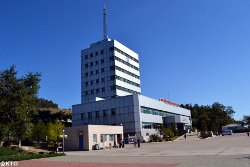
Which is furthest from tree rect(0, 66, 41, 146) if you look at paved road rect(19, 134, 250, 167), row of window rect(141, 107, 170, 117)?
row of window rect(141, 107, 170, 117)

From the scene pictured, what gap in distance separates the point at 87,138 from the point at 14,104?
43.1 ft

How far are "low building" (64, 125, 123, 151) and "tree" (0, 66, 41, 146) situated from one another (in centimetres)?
821

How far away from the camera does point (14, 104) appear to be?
151ft

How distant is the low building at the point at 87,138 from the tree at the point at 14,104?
8208 millimetres

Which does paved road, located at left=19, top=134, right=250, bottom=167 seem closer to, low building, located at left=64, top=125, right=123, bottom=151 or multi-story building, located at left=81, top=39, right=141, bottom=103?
low building, located at left=64, top=125, right=123, bottom=151

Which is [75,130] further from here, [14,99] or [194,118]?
[194,118]

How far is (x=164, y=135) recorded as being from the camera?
7019 cm

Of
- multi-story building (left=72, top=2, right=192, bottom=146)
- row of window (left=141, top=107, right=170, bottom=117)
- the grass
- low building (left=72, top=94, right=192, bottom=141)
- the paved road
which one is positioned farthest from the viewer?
row of window (left=141, top=107, right=170, bottom=117)

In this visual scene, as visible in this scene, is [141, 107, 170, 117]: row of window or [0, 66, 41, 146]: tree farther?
[141, 107, 170, 117]: row of window

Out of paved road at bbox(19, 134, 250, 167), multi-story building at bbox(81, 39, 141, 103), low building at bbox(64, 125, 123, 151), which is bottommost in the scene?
paved road at bbox(19, 134, 250, 167)

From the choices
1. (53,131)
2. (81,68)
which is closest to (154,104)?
(53,131)

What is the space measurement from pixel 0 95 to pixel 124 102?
33.1 m

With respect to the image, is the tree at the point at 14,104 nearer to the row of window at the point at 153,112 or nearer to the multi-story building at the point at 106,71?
the row of window at the point at 153,112

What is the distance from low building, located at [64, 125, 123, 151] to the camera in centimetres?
5078
